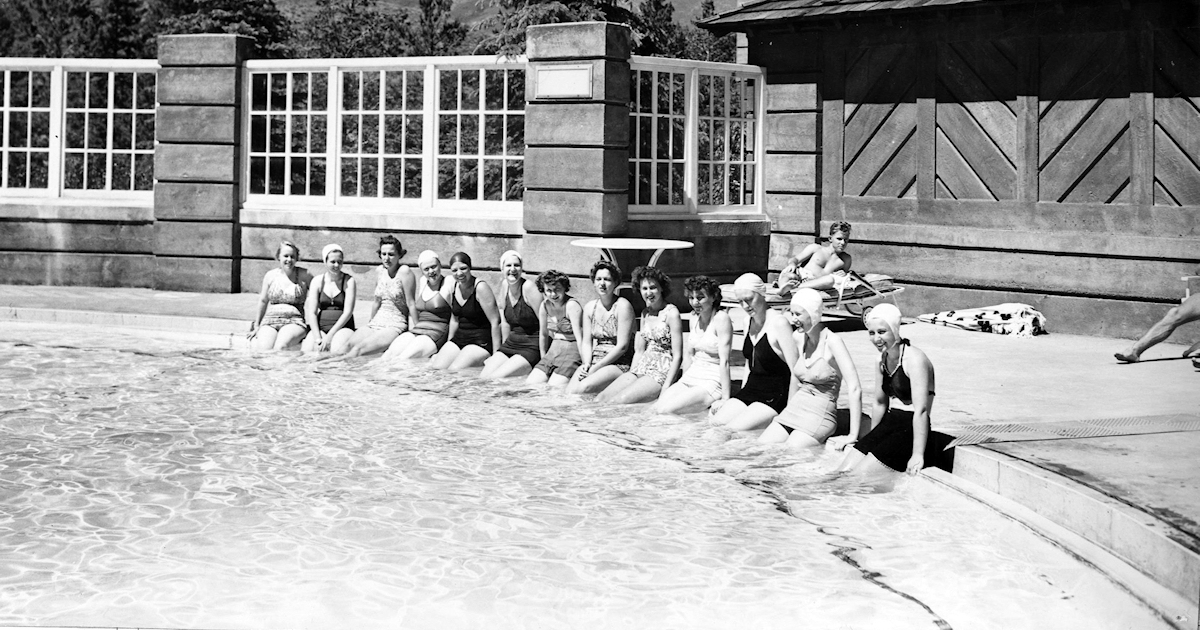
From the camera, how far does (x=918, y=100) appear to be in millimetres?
13953

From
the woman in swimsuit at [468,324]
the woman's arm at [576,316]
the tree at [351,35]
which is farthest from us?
the tree at [351,35]

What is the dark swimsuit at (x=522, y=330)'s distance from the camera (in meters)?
11.1

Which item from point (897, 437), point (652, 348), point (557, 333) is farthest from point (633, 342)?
point (897, 437)

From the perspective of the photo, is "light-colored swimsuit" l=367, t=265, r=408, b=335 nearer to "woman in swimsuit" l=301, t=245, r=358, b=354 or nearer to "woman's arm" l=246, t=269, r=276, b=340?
"woman in swimsuit" l=301, t=245, r=358, b=354

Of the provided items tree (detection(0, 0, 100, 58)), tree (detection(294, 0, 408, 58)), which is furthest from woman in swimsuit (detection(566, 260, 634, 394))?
tree (detection(0, 0, 100, 58))

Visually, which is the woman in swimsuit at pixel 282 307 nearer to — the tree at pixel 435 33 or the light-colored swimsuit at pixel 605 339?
the light-colored swimsuit at pixel 605 339

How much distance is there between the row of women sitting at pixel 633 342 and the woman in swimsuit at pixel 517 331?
0.01 metres

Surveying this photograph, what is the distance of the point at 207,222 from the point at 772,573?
11.0m

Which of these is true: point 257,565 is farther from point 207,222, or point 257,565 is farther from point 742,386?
point 207,222

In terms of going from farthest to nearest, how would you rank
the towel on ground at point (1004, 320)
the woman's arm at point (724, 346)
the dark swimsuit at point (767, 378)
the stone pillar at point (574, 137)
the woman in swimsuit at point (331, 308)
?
the stone pillar at point (574, 137) → the towel on ground at point (1004, 320) → the woman in swimsuit at point (331, 308) → the woman's arm at point (724, 346) → the dark swimsuit at point (767, 378)

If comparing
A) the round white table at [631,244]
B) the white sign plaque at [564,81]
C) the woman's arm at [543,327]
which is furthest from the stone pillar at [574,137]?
the woman's arm at [543,327]

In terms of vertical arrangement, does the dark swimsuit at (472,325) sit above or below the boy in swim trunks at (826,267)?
below

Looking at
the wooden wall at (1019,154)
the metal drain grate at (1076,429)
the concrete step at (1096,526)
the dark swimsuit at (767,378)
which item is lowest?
the concrete step at (1096,526)

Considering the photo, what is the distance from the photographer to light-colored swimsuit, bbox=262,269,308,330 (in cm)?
1241
